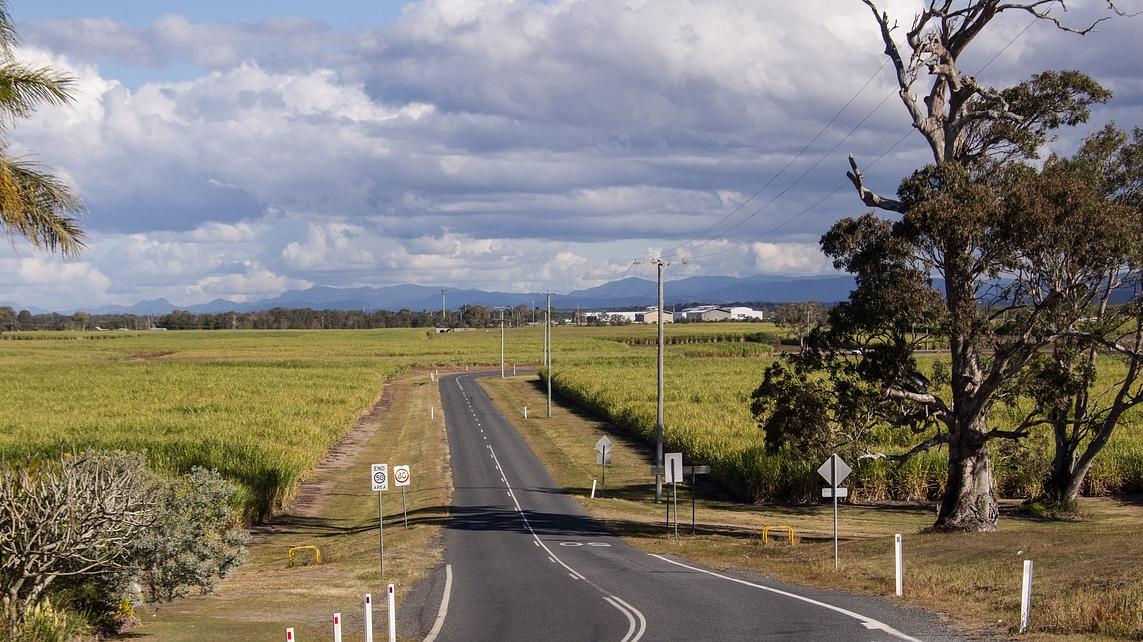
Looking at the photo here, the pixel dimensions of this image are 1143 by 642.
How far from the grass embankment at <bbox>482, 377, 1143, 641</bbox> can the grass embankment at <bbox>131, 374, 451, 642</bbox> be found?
7.19 metres

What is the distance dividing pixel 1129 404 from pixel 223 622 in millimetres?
30943

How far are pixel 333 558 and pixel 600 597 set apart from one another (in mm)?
12127

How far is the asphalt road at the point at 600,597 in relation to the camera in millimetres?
18109

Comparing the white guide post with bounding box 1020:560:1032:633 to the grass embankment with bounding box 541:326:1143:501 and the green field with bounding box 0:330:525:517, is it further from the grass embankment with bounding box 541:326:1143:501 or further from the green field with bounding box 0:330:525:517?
the grass embankment with bounding box 541:326:1143:501

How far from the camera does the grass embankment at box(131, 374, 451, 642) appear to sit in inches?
781

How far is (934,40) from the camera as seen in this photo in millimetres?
33781

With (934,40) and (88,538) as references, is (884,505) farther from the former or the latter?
(88,538)

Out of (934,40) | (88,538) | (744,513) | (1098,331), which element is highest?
(934,40)

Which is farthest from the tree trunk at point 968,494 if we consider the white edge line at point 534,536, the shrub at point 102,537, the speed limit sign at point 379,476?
the shrub at point 102,537

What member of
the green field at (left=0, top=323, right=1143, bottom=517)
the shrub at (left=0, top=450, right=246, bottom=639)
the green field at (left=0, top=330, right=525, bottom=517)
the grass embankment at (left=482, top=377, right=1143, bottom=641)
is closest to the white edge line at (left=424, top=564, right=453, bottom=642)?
the shrub at (left=0, top=450, right=246, bottom=639)

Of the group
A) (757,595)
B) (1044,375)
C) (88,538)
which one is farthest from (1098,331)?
(88,538)

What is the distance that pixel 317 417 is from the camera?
69375 mm

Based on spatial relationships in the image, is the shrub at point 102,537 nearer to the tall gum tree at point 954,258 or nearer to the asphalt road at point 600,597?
the asphalt road at point 600,597

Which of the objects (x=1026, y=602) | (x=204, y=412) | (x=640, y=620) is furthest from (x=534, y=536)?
(x=204, y=412)
